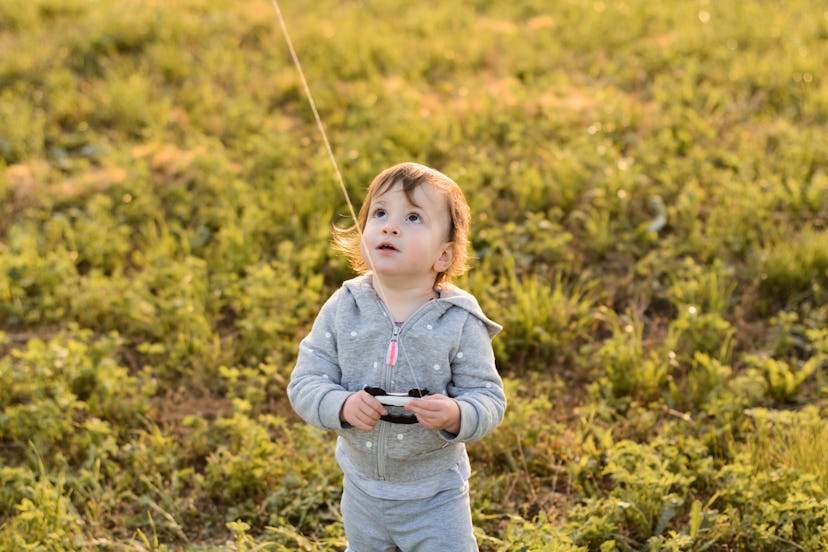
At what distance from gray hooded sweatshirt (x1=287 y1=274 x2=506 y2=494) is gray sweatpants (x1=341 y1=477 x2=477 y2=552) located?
7cm

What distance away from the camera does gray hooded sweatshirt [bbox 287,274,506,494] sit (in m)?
2.69

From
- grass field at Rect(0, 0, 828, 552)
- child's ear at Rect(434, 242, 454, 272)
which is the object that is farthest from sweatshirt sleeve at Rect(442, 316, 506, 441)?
grass field at Rect(0, 0, 828, 552)

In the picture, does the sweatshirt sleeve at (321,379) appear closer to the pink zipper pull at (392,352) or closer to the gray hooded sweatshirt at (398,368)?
the gray hooded sweatshirt at (398,368)

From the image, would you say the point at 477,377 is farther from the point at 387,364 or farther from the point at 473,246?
the point at 473,246

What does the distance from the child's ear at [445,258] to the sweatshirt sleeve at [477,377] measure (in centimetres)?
16

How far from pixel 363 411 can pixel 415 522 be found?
16.2 inches

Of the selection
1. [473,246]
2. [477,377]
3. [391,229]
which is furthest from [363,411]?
[473,246]

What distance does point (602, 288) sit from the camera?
Answer: 4.94m

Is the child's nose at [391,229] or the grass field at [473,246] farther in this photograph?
the grass field at [473,246]

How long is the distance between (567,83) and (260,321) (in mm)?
3074

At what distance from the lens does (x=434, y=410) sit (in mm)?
2518

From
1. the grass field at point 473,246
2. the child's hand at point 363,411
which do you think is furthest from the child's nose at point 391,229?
the grass field at point 473,246

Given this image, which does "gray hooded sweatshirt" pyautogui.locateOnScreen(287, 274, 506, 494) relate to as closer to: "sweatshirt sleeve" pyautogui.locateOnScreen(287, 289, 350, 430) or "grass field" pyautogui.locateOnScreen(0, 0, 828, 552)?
"sweatshirt sleeve" pyautogui.locateOnScreen(287, 289, 350, 430)

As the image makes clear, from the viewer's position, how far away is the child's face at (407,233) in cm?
268
